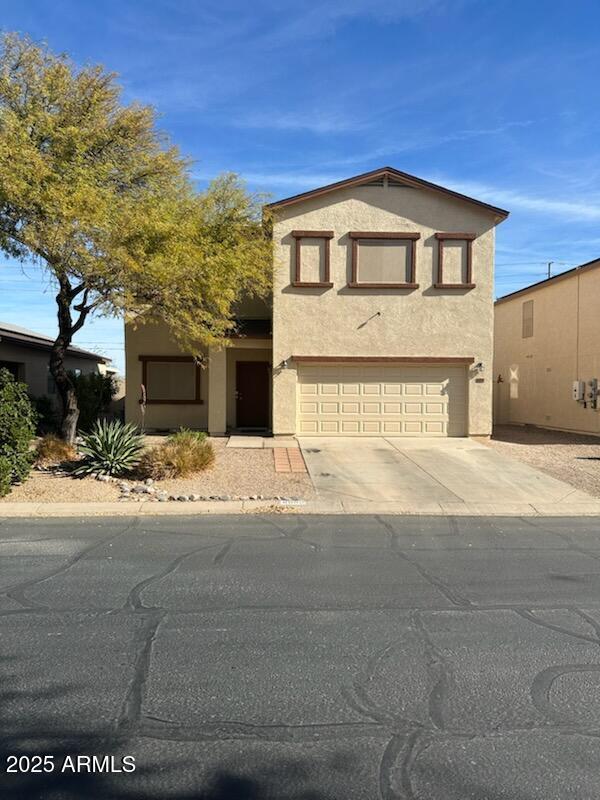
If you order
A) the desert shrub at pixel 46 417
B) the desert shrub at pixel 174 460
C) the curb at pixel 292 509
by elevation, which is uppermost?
the desert shrub at pixel 46 417

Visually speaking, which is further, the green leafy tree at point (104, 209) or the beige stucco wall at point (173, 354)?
the beige stucco wall at point (173, 354)

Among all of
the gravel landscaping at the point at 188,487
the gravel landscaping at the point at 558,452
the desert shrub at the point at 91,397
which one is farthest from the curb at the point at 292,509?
the desert shrub at the point at 91,397

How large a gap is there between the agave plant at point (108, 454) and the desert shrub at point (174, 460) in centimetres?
27

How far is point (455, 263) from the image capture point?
17891mm

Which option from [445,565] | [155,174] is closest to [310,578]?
[445,565]

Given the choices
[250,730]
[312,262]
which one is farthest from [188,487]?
[312,262]

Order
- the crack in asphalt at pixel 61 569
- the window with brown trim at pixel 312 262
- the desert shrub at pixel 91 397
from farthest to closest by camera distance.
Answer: the desert shrub at pixel 91 397
the window with brown trim at pixel 312 262
the crack in asphalt at pixel 61 569

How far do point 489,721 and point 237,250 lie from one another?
473 inches

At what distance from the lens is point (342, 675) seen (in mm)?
4016

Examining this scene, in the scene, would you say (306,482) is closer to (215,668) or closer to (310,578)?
(310,578)

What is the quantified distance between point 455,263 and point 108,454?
11.4m

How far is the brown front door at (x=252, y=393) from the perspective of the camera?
786 inches

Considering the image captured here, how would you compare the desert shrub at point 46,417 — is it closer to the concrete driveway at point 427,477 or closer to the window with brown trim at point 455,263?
the concrete driveway at point 427,477

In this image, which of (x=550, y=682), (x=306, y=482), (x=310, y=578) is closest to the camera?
(x=550, y=682)
